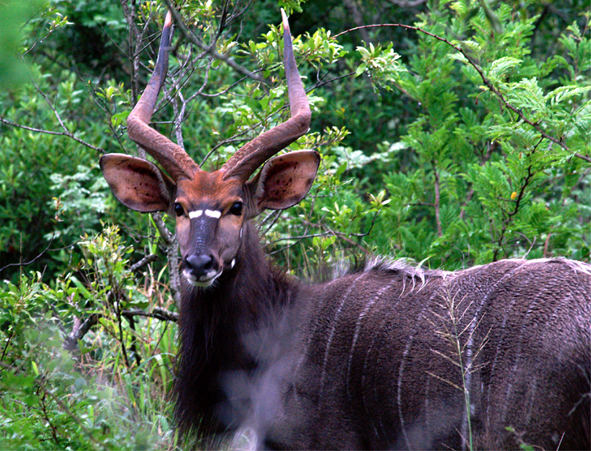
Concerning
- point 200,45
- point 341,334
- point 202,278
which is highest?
point 200,45

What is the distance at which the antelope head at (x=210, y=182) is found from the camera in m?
3.85

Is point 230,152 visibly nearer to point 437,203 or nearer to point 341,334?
point 437,203

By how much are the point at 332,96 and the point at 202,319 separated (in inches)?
177

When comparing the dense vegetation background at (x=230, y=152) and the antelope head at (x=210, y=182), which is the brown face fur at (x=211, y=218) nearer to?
the antelope head at (x=210, y=182)

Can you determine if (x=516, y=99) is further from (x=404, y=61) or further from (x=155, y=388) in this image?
(x=404, y=61)

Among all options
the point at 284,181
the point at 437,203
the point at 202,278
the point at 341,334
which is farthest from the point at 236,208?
the point at 437,203

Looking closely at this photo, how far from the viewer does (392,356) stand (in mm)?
3689

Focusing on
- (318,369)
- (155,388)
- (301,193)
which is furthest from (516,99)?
(155,388)

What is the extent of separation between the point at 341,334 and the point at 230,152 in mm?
1940

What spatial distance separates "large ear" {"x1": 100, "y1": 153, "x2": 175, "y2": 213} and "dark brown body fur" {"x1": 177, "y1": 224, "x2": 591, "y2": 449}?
22.0 inches

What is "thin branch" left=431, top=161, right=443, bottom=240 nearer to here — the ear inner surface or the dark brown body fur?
the dark brown body fur

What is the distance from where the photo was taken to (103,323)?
16.1 ft

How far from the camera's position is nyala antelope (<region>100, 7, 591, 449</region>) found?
3283mm

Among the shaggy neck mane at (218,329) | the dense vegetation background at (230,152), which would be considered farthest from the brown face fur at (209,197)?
the dense vegetation background at (230,152)
